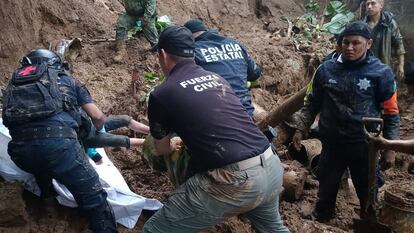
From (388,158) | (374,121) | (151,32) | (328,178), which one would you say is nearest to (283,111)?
(328,178)

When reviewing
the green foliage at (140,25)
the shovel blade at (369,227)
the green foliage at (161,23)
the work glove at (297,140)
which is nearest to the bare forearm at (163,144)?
the shovel blade at (369,227)

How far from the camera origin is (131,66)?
7.24 metres

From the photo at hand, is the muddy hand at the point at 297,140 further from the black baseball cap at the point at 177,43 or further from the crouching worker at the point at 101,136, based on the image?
the black baseball cap at the point at 177,43

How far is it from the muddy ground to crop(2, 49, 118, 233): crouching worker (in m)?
0.44

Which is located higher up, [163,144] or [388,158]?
[163,144]

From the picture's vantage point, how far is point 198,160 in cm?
293

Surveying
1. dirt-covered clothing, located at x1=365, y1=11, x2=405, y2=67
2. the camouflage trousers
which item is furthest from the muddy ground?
dirt-covered clothing, located at x1=365, y1=11, x2=405, y2=67

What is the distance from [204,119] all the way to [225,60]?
4.33 ft

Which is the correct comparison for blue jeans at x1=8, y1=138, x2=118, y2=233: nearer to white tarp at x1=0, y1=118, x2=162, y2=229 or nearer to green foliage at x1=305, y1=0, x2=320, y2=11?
white tarp at x1=0, y1=118, x2=162, y2=229

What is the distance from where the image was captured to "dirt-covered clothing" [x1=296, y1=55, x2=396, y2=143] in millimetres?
3959

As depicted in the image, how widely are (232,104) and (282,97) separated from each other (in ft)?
18.5

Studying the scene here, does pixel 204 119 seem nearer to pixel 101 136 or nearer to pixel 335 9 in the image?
pixel 101 136

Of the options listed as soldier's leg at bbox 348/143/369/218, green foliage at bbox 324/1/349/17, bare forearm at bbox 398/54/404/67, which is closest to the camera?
soldier's leg at bbox 348/143/369/218

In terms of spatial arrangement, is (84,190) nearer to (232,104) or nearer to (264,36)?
(232,104)
